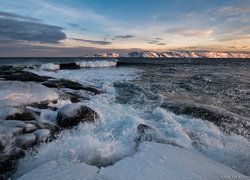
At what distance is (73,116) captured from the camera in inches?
306

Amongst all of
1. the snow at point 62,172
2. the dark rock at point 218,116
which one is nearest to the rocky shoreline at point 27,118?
the snow at point 62,172

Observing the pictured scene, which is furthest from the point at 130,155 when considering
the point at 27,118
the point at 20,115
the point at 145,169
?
the point at 20,115

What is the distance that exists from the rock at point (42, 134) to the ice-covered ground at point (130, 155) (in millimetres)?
321

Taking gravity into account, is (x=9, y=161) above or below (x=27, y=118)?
below

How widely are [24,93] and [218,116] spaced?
768cm

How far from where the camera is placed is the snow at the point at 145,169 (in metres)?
4.44

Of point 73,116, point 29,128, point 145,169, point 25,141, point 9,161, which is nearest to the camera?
point 145,169

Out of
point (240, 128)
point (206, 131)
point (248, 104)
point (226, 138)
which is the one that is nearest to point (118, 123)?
point (206, 131)

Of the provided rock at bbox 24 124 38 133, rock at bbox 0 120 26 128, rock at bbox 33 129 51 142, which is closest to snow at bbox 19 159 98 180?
rock at bbox 33 129 51 142

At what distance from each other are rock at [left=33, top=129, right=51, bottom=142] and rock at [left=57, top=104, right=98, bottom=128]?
935 mm

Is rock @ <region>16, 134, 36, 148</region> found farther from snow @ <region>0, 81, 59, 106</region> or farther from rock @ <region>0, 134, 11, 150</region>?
snow @ <region>0, 81, 59, 106</region>

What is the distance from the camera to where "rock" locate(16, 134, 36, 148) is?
5875 millimetres

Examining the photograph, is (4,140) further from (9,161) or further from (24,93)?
(24,93)

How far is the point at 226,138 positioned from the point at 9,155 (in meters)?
5.75
